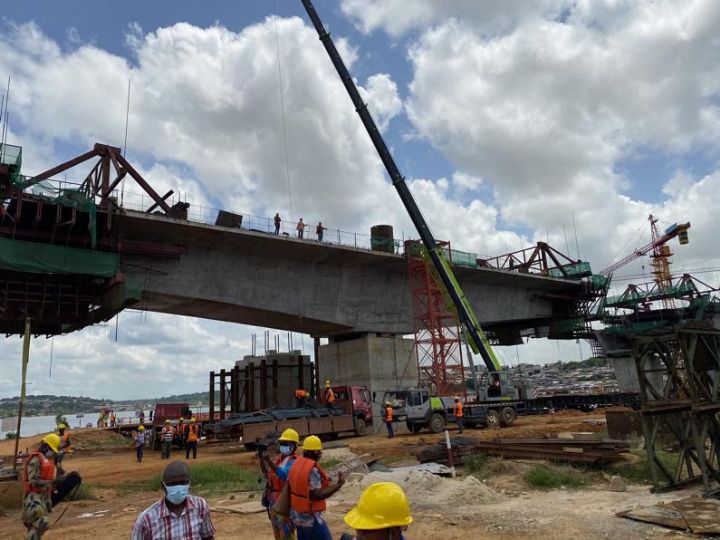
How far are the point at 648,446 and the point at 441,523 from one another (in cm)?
471

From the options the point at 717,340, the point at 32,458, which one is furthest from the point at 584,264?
the point at 32,458

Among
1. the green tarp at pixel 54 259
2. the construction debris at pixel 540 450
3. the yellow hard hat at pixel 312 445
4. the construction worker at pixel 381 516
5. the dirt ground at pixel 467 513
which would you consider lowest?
the dirt ground at pixel 467 513

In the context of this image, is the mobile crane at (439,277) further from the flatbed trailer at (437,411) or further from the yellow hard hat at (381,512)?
the yellow hard hat at (381,512)

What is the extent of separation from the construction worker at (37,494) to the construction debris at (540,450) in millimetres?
10802

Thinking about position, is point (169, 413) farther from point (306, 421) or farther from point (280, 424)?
point (280, 424)

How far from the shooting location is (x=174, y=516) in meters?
3.95

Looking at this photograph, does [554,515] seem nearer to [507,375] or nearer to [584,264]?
[507,375]

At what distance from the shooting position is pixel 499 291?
133 ft

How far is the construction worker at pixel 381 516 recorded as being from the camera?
123 inches

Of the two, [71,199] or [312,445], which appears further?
[71,199]

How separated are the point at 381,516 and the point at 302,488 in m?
2.58

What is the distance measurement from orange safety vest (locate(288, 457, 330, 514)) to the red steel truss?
1119 inches

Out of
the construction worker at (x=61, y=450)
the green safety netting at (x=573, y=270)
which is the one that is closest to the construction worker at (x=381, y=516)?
the construction worker at (x=61, y=450)

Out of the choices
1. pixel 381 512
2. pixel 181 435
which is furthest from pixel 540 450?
pixel 181 435
